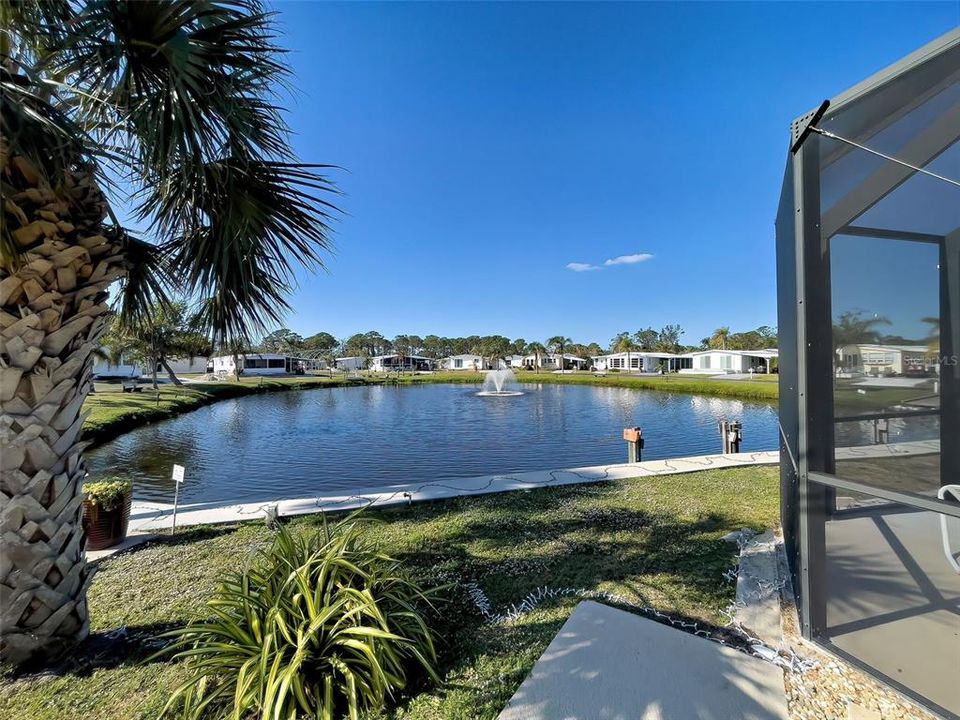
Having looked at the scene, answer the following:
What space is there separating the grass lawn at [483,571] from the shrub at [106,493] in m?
0.57

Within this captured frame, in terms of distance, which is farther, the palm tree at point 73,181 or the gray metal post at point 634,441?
the gray metal post at point 634,441

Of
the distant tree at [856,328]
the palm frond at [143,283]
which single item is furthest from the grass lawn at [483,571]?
the palm frond at [143,283]

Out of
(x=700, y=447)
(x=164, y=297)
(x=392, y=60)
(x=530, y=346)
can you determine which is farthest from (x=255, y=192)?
(x=530, y=346)

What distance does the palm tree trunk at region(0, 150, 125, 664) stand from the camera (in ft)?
6.81

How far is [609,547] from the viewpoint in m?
3.78

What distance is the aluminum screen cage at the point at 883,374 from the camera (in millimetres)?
1882

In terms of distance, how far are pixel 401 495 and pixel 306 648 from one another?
3.74 metres

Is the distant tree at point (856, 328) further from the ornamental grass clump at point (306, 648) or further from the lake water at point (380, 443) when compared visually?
the lake water at point (380, 443)

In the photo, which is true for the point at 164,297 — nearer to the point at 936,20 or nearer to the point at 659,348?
the point at 936,20

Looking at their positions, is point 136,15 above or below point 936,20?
below

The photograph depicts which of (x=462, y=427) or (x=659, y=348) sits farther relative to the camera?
(x=659, y=348)

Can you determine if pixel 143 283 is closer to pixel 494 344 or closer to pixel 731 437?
pixel 731 437

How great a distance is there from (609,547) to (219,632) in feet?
10.2

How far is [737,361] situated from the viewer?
150 feet
